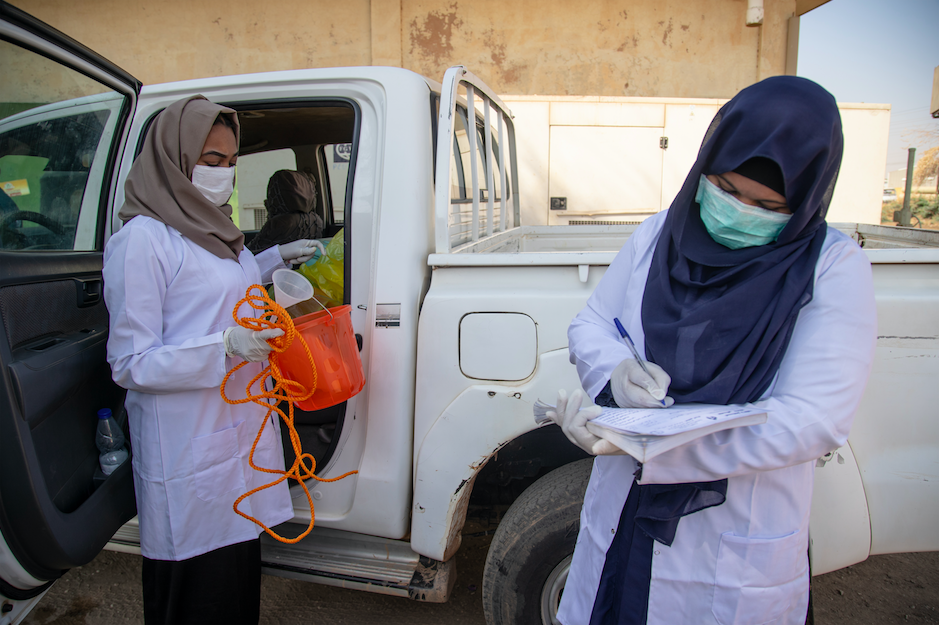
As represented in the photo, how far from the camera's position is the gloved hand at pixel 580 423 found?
100 cm

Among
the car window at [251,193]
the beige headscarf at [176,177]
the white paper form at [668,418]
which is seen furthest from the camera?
the car window at [251,193]

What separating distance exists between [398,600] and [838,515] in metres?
1.86

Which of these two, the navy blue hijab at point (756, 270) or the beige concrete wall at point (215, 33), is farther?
the beige concrete wall at point (215, 33)

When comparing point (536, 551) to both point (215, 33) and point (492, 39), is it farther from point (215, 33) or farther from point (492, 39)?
point (215, 33)

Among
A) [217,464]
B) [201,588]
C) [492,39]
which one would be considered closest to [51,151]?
[217,464]

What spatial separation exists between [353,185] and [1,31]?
40.3 inches

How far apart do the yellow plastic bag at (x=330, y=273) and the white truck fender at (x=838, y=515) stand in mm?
1819

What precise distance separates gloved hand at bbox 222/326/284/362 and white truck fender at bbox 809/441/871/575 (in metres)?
1.61

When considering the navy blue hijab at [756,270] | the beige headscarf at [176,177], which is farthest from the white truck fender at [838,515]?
the beige headscarf at [176,177]

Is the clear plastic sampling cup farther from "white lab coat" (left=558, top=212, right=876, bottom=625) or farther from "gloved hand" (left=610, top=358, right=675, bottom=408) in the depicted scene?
"gloved hand" (left=610, top=358, right=675, bottom=408)

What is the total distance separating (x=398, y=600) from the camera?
251cm

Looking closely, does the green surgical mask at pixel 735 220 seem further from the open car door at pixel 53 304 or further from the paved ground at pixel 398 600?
the paved ground at pixel 398 600

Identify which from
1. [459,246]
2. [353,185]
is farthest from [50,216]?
[459,246]

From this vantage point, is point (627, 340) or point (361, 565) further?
point (361, 565)
